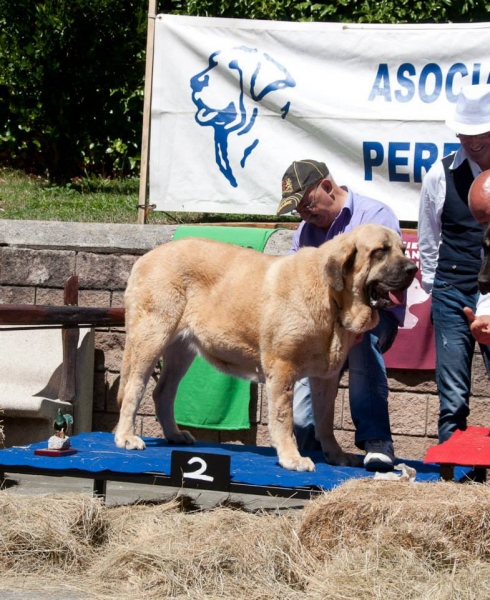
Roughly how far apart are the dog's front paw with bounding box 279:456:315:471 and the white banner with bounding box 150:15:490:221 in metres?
3.25

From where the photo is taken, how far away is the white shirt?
555cm

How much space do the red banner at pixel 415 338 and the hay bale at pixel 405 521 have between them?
10.0 ft

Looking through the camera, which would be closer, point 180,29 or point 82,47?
point 180,29

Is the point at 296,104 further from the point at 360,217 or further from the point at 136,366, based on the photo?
the point at 136,366

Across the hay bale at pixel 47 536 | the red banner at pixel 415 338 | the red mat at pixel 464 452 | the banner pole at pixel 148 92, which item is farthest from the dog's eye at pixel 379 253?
the banner pole at pixel 148 92

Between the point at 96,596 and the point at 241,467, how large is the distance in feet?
4.32

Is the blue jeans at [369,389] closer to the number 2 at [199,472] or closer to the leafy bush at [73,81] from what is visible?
the number 2 at [199,472]

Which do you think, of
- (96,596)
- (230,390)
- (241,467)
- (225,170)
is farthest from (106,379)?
(96,596)

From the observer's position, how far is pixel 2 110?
11039 millimetres

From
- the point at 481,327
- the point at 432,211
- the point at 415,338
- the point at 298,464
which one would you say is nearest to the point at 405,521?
the point at 481,327

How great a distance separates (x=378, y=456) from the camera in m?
5.16

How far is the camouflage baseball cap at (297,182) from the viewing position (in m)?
5.45

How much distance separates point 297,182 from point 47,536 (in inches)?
93.9

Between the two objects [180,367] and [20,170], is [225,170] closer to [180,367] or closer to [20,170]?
[180,367]
